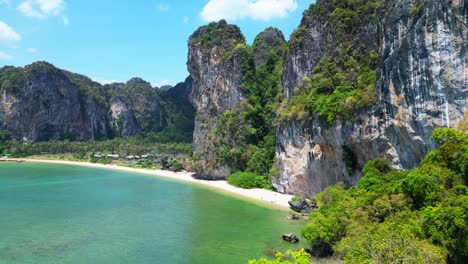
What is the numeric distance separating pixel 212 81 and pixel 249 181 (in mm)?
28604

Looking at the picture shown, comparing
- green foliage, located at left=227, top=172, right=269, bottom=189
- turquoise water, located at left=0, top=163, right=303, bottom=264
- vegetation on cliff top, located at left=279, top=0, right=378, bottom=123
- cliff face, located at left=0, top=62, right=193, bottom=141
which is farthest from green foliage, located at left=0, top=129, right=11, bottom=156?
vegetation on cliff top, located at left=279, top=0, right=378, bottom=123

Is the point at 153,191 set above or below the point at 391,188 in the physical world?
below

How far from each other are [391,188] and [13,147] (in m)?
117

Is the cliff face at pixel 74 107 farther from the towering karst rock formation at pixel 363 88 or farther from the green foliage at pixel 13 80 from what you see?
the towering karst rock formation at pixel 363 88

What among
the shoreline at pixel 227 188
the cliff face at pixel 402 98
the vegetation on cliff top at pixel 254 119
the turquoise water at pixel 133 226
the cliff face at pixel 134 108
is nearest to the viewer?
the turquoise water at pixel 133 226

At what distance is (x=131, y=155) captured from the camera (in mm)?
100625

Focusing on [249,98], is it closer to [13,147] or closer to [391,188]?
[391,188]

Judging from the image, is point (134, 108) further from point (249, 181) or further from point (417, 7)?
point (417, 7)

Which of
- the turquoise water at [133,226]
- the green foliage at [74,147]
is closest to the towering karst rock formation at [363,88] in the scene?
the turquoise water at [133,226]

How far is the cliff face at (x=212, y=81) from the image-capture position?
2662 inches

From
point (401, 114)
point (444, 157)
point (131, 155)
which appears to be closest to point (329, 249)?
point (444, 157)

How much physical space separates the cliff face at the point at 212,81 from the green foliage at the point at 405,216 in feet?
129

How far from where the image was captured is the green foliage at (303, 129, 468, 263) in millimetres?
16156

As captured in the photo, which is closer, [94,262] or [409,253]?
[409,253]
